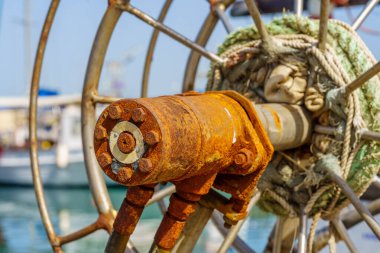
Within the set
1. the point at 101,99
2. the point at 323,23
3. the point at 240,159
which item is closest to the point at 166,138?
the point at 240,159

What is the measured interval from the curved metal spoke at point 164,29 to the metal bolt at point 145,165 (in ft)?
2.13

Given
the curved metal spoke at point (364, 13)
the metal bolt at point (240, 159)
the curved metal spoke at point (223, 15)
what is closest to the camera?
the metal bolt at point (240, 159)

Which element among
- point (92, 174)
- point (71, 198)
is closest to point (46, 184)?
point (71, 198)

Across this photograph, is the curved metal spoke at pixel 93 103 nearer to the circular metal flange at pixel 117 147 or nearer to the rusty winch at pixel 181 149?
the rusty winch at pixel 181 149

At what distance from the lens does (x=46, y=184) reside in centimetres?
1389

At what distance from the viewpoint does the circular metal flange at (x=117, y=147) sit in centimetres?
78

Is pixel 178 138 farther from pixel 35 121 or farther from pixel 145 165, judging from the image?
pixel 35 121

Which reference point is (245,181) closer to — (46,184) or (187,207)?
(187,207)

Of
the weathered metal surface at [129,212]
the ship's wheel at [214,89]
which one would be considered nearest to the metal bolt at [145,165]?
the weathered metal surface at [129,212]

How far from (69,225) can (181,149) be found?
737 cm

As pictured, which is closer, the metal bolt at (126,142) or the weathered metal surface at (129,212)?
the metal bolt at (126,142)

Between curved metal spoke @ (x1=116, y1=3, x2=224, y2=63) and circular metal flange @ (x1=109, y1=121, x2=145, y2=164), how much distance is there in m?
0.60

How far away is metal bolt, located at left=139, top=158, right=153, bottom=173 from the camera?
0.77m

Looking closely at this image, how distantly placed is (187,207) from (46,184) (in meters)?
13.4
